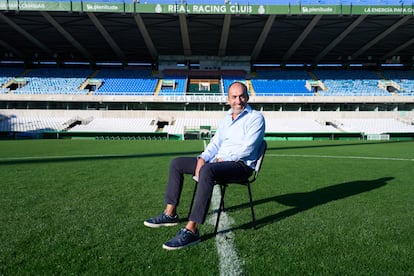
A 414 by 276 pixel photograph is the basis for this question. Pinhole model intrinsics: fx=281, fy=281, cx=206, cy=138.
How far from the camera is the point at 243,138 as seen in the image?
324cm

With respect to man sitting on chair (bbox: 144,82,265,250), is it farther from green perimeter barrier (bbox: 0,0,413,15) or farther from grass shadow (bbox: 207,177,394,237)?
green perimeter barrier (bbox: 0,0,413,15)

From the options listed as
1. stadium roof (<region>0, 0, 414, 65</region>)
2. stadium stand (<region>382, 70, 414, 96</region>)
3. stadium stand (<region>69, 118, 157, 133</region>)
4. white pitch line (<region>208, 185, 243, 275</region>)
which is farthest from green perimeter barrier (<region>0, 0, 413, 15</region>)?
white pitch line (<region>208, 185, 243, 275</region>)

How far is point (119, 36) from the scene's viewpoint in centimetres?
3550

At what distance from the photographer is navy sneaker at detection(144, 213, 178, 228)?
10.6 ft

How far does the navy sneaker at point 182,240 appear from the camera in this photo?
263cm

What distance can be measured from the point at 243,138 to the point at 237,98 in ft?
1.61

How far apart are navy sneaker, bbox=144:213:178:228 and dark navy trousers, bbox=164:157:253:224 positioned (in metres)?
0.18

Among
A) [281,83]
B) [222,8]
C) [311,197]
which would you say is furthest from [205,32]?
[311,197]

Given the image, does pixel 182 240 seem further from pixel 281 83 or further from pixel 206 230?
pixel 281 83

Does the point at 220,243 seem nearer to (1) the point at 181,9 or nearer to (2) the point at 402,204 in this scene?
(2) the point at 402,204

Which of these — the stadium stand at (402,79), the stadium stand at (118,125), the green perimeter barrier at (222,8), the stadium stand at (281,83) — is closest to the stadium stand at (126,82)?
the stadium stand at (118,125)

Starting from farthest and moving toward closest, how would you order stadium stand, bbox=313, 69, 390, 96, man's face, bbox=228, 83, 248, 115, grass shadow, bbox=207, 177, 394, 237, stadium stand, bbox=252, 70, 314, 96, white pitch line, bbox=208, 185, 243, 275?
1. stadium stand, bbox=252, 70, 314, 96
2. stadium stand, bbox=313, 69, 390, 96
3. grass shadow, bbox=207, 177, 394, 237
4. man's face, bbox=228, 83, 248, 115
5. white pitch line, bbox=208, 185, 243, 275

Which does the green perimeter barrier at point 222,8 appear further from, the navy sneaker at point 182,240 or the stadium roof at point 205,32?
the navy sneaker at point 182,240

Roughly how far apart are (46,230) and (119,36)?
120 ft
